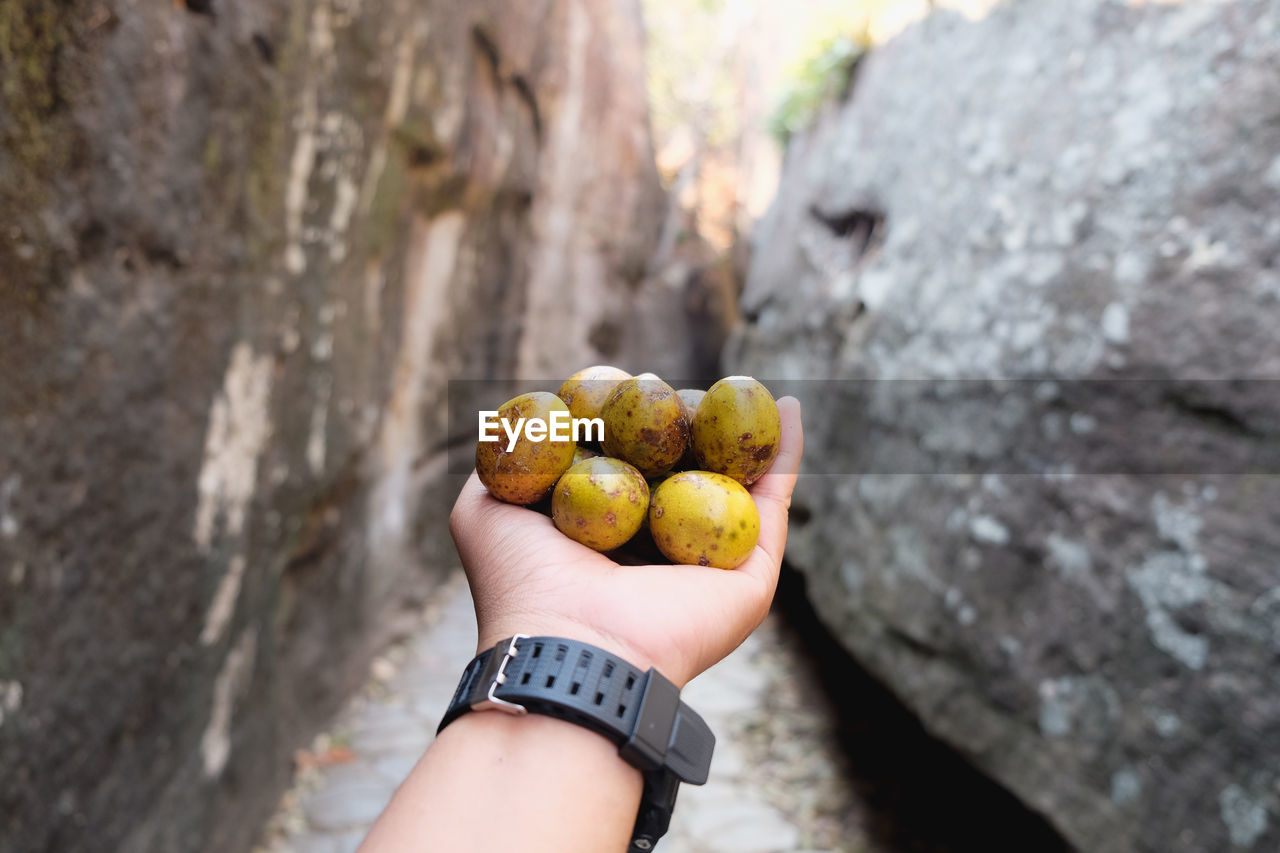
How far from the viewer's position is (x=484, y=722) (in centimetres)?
110

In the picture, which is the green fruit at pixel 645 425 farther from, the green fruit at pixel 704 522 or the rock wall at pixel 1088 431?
the rock wall at pixel 1088 431

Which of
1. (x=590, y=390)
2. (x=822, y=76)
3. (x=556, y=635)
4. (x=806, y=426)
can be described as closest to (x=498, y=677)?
(x=556, y=635)

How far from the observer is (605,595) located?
1.23 meters

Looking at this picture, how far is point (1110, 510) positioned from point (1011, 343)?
0.70 m

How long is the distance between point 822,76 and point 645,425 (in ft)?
15.8

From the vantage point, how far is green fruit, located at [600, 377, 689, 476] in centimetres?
142

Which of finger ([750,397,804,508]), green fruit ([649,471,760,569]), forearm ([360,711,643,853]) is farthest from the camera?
finger ([750,397,804,508])

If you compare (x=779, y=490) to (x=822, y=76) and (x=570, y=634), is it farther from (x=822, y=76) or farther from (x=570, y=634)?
(x=822, y=76)

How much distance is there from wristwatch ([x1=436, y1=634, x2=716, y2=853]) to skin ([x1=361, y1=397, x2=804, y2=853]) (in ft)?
0.09

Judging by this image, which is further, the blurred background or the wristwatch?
the blurred background

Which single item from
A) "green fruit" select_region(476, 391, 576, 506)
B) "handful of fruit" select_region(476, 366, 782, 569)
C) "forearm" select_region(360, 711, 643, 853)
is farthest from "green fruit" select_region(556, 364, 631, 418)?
"forearm" select_region(360, 711, 643, 853)

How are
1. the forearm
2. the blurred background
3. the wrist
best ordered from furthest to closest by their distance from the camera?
1. the blurred background
2. the wrist
3. the forearm

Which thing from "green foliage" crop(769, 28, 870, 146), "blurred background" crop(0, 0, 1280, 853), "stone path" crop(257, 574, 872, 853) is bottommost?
"stone path" crop(257, 574, 872, 853)

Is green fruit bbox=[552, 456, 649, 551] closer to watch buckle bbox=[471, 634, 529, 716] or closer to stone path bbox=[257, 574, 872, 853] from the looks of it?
watch buckle bbox=[471, 634, 529, 716]
